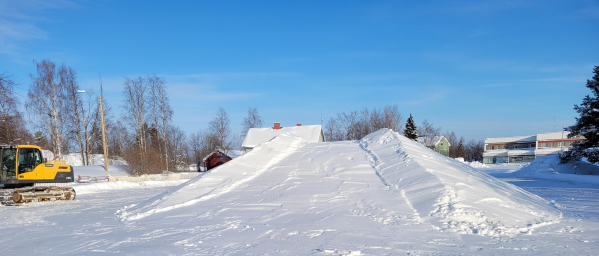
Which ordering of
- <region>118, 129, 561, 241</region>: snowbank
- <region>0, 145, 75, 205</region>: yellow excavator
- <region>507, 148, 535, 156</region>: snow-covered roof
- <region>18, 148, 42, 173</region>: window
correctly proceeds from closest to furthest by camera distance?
<region>118, 129, 561, 241</region>: snowbank → <region>0, 145, 75, 205</region>: yellow excavator → <region>18, 148, 42, 173</region>: window → <region>507, 148, 535, 156</region>: snow-covered roof

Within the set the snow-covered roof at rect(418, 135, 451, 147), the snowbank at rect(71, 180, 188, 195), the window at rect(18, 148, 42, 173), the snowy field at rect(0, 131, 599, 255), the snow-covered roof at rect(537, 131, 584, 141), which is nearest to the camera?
the snowy field at rect(0, 131, 599, 255)

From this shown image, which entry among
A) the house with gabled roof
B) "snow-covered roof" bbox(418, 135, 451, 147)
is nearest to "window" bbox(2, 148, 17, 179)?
the house with gabled roof

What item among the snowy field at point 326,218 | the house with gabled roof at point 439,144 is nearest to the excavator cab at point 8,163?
the snowy field at point 326,218

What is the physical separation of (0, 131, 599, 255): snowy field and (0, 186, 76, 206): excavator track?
0.40 meters

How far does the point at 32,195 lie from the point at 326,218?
13.4 meters

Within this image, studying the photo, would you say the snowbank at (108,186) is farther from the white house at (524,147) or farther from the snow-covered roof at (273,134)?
the white house at (524,147)

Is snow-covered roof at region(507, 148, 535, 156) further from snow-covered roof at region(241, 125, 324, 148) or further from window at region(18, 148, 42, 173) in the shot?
window at region(18, 148, 42, 173)

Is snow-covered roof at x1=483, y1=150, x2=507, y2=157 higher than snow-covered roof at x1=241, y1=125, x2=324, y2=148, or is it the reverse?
snow-covered roof at x1=241, y1=125, x2=324, y2=148

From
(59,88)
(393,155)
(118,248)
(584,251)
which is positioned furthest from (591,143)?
(59,88)

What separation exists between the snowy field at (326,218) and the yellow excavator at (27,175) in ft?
2.04

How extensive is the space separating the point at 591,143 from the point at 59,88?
1813 inches

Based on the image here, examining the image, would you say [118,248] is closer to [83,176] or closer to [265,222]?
[265,222]

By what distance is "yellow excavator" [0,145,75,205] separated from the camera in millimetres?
15547

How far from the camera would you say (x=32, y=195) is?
15.9 meters
